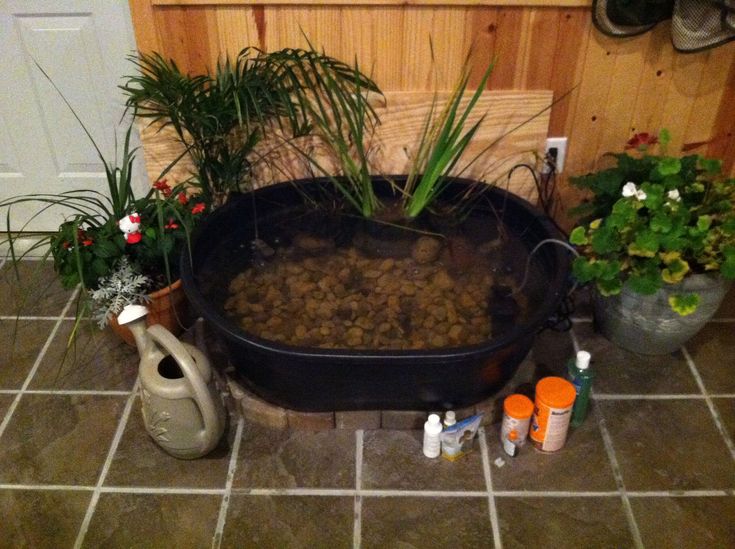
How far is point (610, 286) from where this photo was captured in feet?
5.49

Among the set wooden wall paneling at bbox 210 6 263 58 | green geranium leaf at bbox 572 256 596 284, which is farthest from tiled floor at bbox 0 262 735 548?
wooden wall paneling at bbox 210 6 263 58

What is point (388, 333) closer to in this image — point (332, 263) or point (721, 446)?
point (332, 263)

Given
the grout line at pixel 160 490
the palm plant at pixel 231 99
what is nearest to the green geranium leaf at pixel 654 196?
the palm plant at pixel 231 99

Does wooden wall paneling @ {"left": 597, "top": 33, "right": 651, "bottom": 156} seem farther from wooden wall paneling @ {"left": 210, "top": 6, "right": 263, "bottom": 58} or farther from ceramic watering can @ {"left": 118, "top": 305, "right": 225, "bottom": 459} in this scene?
ceramic watering can @ {"left": 118, "top": 305, "right": 225, "bottom": 459}

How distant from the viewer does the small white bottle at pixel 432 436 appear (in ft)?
5.26

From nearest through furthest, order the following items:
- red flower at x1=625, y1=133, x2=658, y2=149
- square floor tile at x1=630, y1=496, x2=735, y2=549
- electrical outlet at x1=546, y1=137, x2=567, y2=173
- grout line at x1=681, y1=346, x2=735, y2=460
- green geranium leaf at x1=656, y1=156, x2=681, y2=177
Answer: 1. square floor tile at x1=630, y1=496, x2=735, y2=549
2. green geranium leaf at x1=656, y1=156, x2=681, y2=177
3. grout line at x1=681, y1=346, x2=735, y2=460
4. red flower at x1=625, y1=133, x2=658, y2=149
5. electrical outlet at x1=546, y1=137, x2=567, y2=173

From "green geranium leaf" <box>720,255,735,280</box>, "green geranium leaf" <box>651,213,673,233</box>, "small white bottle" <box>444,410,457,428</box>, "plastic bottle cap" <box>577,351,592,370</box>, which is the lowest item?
"small white bottle" <box>444,410,457,428</box>

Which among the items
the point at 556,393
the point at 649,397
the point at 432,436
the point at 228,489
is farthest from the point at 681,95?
the point at 228,489

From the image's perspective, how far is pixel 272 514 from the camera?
5.09 ft

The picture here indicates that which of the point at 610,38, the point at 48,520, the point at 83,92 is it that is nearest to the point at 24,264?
the point at 83,92

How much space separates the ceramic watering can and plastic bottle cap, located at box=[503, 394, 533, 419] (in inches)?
26.8

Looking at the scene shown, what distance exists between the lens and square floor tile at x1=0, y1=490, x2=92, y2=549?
4.96 ft

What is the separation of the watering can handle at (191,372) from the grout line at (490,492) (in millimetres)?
646

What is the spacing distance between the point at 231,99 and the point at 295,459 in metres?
0.92
